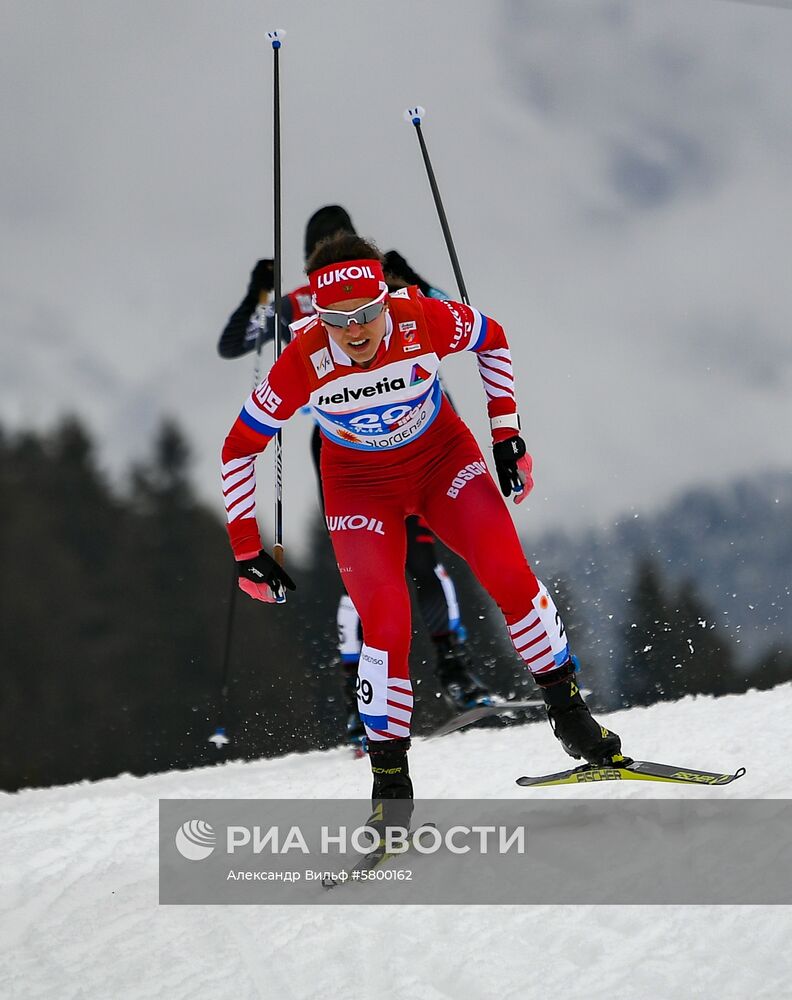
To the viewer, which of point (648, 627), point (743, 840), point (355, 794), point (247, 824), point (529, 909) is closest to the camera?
point (529, 909)

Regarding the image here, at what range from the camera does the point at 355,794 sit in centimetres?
388

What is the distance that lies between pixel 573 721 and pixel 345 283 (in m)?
1.39

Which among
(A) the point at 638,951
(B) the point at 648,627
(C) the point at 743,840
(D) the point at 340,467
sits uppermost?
(B) the point at 648,627

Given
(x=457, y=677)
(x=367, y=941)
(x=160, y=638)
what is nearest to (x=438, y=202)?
(x=457, y=677)

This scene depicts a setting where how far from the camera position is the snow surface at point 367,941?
1.84 metres

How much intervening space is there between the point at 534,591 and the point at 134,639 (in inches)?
654

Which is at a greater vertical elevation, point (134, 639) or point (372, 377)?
point (134, 639)

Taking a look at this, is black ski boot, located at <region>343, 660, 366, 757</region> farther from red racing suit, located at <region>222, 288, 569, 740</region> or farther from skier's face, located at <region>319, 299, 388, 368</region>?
skier's face, located at <region>319, 299, 388, 368</region>

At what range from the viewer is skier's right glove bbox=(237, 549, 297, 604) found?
288 centimetres

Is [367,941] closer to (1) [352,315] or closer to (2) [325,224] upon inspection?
(1) [352,315]

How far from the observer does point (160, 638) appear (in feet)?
59.9

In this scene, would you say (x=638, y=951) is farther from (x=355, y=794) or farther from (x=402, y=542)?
(x=355, y=794)

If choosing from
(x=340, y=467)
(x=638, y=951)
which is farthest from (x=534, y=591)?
(x=638, y=951)

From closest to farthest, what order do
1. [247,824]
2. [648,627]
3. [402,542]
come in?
[402,542]
[247,824]
[648,627]
